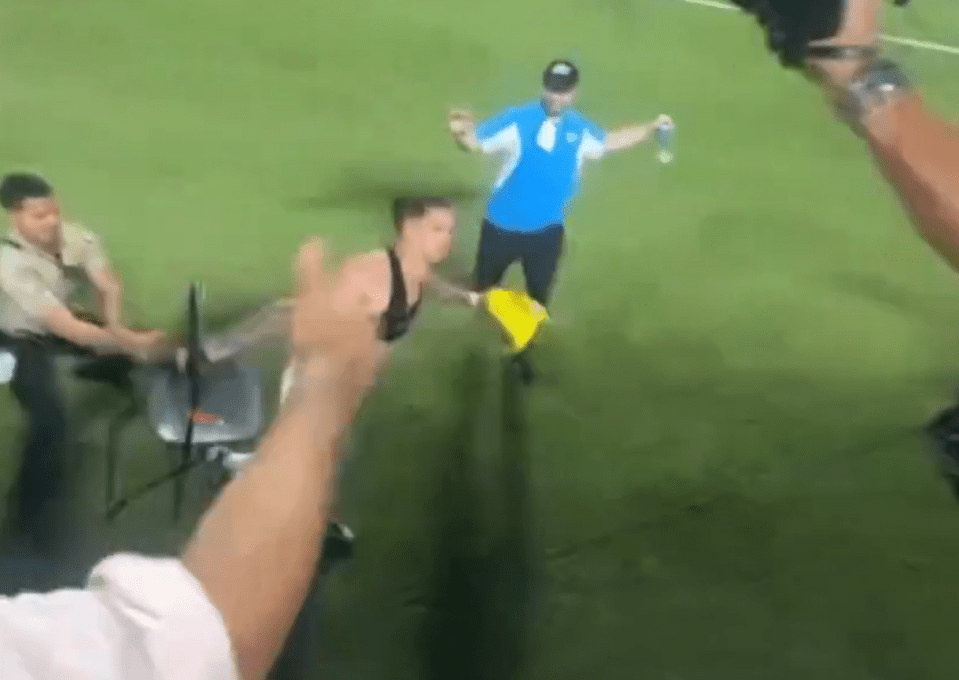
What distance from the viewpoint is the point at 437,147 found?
0.73 m

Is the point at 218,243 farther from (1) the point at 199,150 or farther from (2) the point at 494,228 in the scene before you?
(2) the point at 494,228

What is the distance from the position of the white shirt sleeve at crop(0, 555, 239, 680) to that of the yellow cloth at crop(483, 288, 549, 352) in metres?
0.43

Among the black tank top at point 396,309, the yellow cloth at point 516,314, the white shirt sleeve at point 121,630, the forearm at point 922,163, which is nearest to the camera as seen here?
the white shirt sleeve at point 121,630

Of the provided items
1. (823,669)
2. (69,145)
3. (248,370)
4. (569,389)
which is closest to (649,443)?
(569,389)

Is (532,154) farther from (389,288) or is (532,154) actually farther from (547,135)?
(389,288)

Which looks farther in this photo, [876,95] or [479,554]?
[479,554]

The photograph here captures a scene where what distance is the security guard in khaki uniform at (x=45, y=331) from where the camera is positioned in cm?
70

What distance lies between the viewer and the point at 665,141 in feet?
2.57

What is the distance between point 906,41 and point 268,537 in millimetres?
534

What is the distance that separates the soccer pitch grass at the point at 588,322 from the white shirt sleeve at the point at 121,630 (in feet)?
1.17

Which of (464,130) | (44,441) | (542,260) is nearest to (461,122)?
(464,130)

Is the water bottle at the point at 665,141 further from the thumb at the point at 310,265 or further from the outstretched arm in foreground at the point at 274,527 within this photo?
the outstretched arm in foreground at the point at 274,527

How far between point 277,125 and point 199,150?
0.06m

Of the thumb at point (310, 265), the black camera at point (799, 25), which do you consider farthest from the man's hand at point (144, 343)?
the black camera at point (799, 25)
